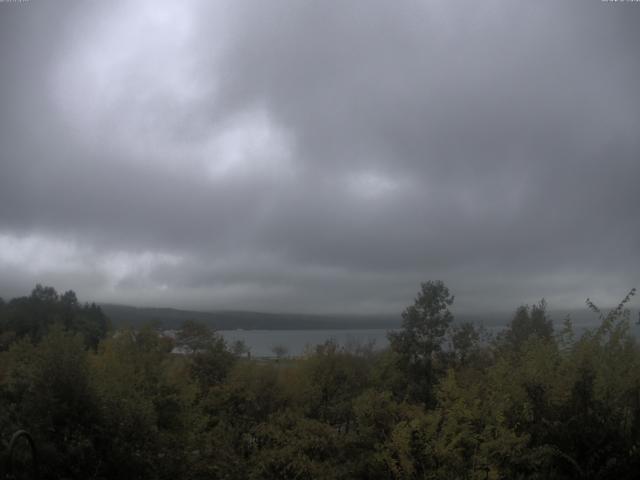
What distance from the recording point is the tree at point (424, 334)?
102 feet

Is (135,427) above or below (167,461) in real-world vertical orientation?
above

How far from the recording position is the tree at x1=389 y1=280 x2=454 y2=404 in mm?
31062

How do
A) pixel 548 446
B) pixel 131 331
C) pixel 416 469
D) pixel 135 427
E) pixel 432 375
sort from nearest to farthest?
pixel 548 446 → pixel 416 469 → pixel 135 427 → pixel 131 331 → pixel 432 375

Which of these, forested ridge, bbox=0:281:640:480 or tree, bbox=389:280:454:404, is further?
tree, bbox=389:280:454:404

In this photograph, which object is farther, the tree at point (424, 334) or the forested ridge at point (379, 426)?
the tree at point (424, 334)

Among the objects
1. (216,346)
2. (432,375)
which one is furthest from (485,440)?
(216,346)

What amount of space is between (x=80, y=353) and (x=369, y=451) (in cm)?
535

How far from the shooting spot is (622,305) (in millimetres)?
11141

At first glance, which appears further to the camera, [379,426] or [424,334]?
[424,334]

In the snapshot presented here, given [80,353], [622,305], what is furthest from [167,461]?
[622,305]

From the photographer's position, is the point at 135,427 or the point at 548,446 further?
the point at 135,427

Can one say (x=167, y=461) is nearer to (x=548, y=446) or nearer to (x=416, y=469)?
(x=416, y=469)

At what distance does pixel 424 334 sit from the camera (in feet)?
104

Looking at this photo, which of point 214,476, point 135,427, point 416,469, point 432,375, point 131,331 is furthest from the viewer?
point 432,375
